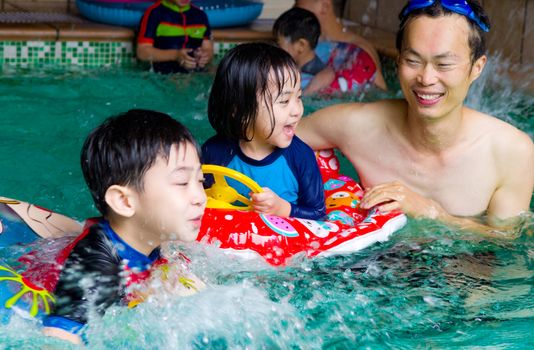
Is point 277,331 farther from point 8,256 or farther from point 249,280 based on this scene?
point 8,256

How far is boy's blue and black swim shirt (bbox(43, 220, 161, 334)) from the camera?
2479mm

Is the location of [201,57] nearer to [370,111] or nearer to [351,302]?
[370,111]

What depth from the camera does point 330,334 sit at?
2881 millimetres

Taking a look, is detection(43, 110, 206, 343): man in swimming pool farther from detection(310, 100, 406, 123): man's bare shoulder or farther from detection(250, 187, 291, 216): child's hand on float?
detection(310, 100, 406, 123): man's bare shoulder

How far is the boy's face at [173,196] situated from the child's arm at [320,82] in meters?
4.04

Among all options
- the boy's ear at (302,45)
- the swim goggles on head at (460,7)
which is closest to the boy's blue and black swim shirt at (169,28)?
the boy's ear at (302,45)

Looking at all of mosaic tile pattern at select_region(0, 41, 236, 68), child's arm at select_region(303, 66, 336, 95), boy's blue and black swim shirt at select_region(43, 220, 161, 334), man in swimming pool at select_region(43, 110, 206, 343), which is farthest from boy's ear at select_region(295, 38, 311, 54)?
boy's blue and black swim shirt at select_region(43, 220, 161, 334)

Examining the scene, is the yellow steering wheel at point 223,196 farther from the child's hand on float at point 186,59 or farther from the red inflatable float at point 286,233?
the child's hand on float at point 186,59

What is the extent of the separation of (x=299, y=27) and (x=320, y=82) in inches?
18.1

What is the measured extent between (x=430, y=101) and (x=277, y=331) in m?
1.21

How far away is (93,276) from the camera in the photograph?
8.23ft

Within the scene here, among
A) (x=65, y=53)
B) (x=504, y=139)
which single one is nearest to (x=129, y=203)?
(x=504, y=139)

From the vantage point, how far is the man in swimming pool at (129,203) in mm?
2527

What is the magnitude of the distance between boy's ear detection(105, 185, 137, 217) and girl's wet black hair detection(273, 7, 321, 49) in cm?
414
